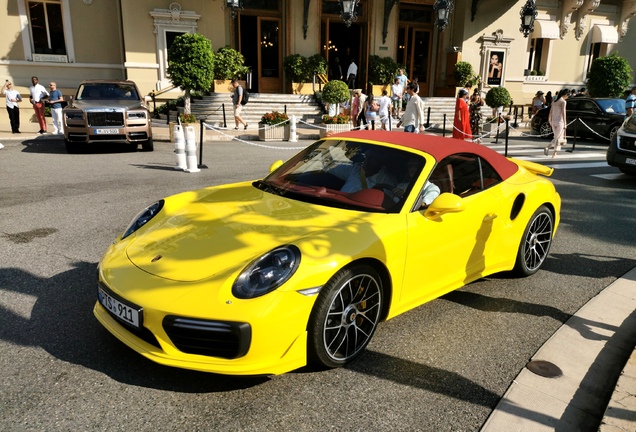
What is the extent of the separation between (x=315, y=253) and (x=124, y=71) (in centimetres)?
2189

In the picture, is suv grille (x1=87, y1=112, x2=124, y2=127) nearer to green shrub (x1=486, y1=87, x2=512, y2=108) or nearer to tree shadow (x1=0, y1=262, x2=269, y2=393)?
tree shadow (x1=0, y1=262, x2=269, y2=393)

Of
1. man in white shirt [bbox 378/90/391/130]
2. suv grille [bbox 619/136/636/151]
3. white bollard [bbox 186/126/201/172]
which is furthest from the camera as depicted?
man in white shirt [bbox 378/90/391/130]

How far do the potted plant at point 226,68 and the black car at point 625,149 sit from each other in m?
14.7

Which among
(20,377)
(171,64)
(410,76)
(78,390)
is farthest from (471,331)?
(410,76)

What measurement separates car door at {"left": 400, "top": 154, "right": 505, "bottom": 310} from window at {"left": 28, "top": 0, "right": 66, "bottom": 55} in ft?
73.5

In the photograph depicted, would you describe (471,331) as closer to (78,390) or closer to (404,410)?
(404,410)

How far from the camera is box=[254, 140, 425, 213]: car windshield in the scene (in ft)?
12.2

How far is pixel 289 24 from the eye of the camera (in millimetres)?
23500

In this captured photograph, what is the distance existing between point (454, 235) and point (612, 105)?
17.6 m

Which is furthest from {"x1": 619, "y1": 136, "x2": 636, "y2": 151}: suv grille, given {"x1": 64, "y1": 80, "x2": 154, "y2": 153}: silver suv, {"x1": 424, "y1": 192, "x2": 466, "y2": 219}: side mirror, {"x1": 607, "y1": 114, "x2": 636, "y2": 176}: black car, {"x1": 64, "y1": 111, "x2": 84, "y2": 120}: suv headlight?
{"x1": 64, "y1": 111, "x2": 84, "y2": 120}: suv headlight

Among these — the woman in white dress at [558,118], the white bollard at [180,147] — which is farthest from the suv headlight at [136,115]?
the woman in white dress at [558,118]

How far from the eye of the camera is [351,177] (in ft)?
13.1

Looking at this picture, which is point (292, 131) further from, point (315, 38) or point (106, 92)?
point (315, 38)

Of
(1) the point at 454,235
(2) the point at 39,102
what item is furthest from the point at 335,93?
(1) the point at 454,235
